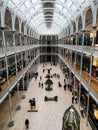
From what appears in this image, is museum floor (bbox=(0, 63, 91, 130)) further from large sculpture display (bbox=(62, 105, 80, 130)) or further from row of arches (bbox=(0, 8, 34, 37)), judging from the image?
row of arches (bbox=(0, 8, 34, 37))

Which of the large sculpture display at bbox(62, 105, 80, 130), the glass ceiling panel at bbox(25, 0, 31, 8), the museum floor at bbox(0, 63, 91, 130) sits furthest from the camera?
the glass ceiling panel at bbox(25, 0, 31, 8)

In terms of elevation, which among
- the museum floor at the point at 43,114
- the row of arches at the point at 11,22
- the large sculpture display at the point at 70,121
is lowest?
the museum floor at the point at 43,114

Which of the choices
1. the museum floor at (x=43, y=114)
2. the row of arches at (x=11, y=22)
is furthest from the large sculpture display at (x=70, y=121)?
the row of arches at (x=11, y=22)

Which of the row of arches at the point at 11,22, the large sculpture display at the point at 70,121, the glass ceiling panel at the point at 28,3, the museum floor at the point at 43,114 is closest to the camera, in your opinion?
the large sculpture display at the point at 70,121

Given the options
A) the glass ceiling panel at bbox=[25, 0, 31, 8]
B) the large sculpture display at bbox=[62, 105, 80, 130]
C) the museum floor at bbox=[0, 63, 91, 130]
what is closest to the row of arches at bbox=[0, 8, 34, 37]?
the glass ceiling panel at bbox=[25, 0, 31, 8]

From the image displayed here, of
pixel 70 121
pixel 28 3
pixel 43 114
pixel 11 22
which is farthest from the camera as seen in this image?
pixel 28 3

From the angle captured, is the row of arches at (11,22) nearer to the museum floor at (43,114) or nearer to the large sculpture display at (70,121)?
the large sculpture display at (70,121)

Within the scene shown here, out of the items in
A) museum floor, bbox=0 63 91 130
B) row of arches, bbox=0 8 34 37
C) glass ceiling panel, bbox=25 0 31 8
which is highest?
glass ceiling panel, bbox=25 0 31 8

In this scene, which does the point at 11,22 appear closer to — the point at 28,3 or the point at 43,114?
the point at 28,3

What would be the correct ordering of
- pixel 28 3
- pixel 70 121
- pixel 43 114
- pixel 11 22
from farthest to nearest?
1. pixel 28 3
2. pixel 11 22
3. pixel 43 114
4. pixel 70 121

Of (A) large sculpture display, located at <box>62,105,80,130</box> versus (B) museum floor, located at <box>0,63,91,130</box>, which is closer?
(A) large sculpture display, located at <box>62,105,80,130</box>

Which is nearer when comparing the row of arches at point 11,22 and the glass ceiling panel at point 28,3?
the row of arches at point 11,22

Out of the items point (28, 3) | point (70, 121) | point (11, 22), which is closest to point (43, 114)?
point (70, 121)

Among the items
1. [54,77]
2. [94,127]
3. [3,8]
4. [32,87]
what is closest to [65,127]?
[94,127]
